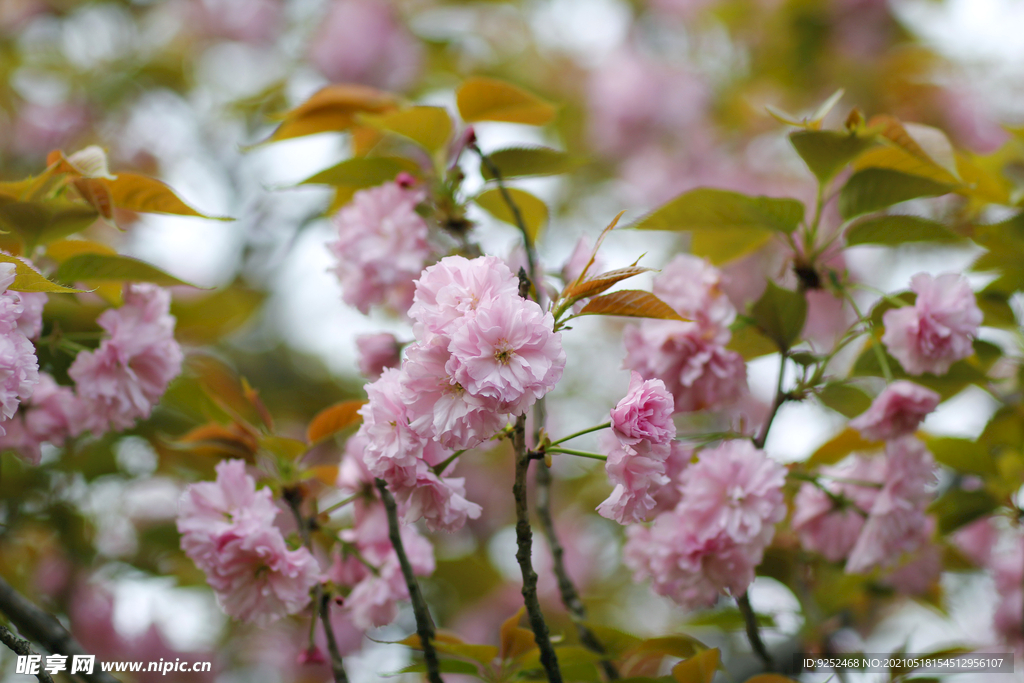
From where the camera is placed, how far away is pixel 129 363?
116 centimetres

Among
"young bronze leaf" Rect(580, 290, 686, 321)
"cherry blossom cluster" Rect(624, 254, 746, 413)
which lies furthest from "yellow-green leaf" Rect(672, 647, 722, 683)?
"young bronze leaf" Rect(580, 290, 686, 321)

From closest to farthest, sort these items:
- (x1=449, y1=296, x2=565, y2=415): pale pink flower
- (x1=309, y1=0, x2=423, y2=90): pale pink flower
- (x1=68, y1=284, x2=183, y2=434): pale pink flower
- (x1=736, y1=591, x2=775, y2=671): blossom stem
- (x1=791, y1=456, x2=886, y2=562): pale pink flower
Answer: (x1=449, y1=296, x2=565, y2=415): pale pink flower
(x1=68, y1=284, x2=183, y2=434): pale pink flower
(x1=736, y1=591, x2=775, y2=671): blossom stem
(x1=791, y1=456, x2=886, y2=562): pale pink flower
(x1=309, y1=0, x2=423, y2=90): pale pink flower

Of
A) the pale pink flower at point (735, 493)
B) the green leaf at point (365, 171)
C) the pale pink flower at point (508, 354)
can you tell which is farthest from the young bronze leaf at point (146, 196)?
the pale pink flower at point (735, 493)

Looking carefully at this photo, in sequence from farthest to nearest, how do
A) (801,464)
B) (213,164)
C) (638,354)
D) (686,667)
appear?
(213,164)
(801,464)
(638,354)
(686,667)

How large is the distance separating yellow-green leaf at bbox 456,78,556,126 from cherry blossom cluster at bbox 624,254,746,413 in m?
0.38

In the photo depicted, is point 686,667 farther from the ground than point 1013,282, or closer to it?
closer to it

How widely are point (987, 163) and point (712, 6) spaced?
102 inches

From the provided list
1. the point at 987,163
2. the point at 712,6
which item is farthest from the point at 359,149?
the point at 712,6

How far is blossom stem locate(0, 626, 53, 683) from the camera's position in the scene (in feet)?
2.73

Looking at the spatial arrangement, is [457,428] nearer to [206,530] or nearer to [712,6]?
[206,530]

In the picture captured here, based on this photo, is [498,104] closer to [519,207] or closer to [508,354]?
[519,207]

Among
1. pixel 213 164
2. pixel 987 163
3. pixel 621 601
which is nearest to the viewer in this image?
pixel 987 163

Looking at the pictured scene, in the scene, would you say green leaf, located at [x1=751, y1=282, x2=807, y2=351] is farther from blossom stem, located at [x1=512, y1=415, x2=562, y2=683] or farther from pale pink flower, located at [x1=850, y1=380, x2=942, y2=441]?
blossom stem, located at [x1=512, y1=415, x2=562, y2=683]

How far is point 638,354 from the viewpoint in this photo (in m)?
1.17
